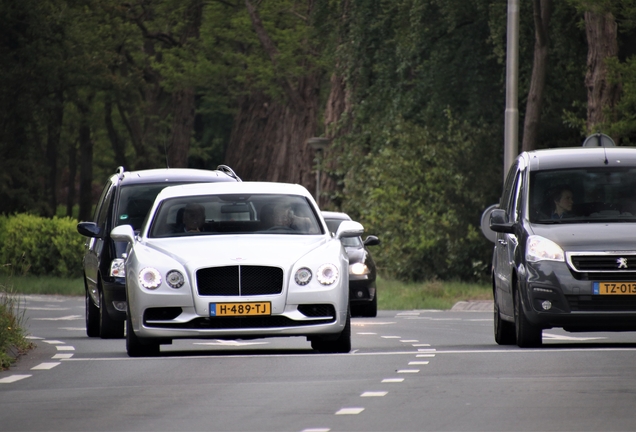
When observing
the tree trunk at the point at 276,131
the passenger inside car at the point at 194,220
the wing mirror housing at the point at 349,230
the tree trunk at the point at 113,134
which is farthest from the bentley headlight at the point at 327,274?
the tree trunk at the point at 113,134

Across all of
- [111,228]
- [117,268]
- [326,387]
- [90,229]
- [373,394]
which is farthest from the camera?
[111,228]

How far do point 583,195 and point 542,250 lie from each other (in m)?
1.10

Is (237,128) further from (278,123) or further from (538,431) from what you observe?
(538,431)

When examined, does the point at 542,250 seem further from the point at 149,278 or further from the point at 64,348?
the point at 64,348

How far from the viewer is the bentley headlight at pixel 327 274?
1537 centimetres

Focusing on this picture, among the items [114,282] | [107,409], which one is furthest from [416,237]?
[107,409]

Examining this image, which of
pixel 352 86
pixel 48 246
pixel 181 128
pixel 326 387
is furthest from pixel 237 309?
pixel 181 128

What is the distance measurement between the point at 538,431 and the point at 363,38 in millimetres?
32309

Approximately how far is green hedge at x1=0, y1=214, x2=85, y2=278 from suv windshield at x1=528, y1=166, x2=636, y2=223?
27.5 metres

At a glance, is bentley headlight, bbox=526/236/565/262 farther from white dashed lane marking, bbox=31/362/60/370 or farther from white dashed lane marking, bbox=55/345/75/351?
white dashed lane marking, bbox=55/345/75/351

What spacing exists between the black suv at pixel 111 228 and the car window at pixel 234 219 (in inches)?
105

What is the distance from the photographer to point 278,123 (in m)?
68.9

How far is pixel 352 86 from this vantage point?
4356cm

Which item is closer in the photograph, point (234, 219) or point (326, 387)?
point (326, 387)
